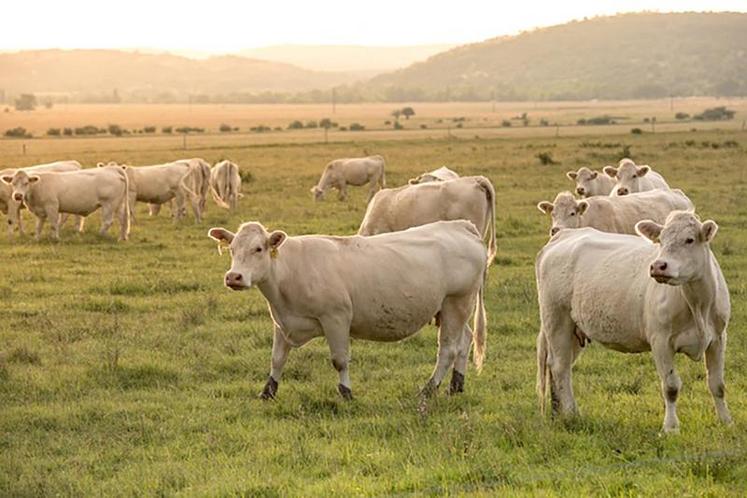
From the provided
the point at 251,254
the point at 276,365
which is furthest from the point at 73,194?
the point at 251,254

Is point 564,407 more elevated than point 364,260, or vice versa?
point 364,260

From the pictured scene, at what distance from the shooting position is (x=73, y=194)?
22.5 metres

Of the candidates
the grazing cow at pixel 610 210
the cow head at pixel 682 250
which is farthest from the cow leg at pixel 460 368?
the grazing cow at pixel 610 210

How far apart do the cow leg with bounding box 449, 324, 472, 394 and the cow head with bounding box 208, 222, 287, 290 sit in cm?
210

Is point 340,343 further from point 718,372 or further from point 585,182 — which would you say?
point 585,182

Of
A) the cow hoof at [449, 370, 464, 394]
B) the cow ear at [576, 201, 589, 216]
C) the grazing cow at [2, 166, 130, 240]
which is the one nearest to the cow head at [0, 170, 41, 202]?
the grazing cow at [2, 166, 130, 240]

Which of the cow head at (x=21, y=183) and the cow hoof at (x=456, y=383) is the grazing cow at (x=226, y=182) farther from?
the cow hoof at (x=456, y=383)

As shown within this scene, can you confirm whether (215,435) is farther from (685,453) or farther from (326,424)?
(685,453)

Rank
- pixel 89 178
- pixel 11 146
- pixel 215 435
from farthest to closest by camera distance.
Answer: pixel 11 146 < pixel 89 178 < pixel 215 435

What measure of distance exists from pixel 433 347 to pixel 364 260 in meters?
2.61

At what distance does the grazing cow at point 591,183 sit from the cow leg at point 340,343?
437 inches

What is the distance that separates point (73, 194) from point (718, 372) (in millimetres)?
16881

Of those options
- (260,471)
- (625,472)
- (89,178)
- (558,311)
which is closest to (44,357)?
(260,471)

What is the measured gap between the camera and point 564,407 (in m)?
9.10
